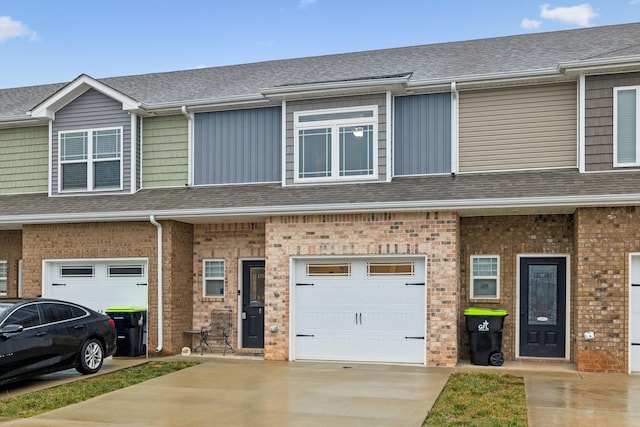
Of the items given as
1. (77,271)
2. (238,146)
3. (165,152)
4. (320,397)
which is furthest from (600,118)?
(77,271)

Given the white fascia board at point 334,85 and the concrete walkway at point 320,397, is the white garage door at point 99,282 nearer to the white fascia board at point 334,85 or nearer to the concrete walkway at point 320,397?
the concrete walkway at point 320,397

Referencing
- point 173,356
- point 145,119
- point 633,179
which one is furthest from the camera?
point 145,119

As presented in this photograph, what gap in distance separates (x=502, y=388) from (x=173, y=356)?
276 inches

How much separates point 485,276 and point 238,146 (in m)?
6.01

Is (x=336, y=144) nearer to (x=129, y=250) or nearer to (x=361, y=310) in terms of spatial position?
(x=361, y=310)

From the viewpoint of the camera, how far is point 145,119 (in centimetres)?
1568

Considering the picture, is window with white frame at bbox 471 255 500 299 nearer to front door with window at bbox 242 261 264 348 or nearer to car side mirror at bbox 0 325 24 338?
front door with window at bbox 242 261 264 348

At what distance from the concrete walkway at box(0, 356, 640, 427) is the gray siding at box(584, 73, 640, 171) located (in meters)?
3.88

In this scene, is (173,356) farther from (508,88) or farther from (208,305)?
(508,88)

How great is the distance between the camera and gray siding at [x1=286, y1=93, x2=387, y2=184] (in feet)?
45.0

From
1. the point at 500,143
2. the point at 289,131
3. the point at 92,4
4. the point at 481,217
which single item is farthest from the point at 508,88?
the point at 92,4

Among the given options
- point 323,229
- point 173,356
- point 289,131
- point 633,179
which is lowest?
point 173,356

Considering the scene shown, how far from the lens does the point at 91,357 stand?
11.9 meters

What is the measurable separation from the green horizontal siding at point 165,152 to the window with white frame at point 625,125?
29.4 feet
